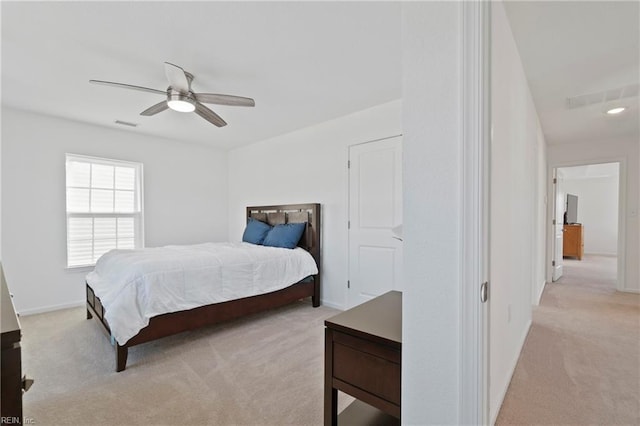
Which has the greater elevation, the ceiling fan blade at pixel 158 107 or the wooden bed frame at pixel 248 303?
the ceiling fan blade at pixel 158 107

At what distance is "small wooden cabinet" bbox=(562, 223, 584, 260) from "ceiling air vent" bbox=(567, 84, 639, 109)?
241 inches

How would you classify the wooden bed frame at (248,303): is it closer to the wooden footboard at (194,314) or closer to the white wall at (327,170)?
the wooden footboard at (194,314)

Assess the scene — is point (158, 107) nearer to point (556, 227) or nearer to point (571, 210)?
point (556, 227)

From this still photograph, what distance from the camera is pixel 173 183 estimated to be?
4.76 m

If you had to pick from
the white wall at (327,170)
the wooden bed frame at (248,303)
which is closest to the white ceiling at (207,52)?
the white wall at (327,170)

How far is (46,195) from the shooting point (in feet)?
11.9

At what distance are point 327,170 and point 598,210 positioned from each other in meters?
9.40

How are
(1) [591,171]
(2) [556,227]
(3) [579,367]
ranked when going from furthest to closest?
(1) [591,171] → (2) [556,227] → (3) [579,367]

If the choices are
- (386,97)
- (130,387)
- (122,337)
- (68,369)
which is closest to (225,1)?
(386,97)

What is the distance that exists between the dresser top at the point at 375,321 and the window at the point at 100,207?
4.09 meters

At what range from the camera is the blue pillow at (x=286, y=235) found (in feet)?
12.5

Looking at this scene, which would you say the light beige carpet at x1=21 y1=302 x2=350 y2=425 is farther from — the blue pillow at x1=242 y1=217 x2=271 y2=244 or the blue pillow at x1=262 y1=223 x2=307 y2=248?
the blue pillow at x1=242 y1=217 x2=271 y2=244

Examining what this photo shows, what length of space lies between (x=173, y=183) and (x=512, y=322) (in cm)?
471

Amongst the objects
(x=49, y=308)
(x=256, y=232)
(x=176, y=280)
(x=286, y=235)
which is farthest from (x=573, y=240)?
(x=49, y=308)
